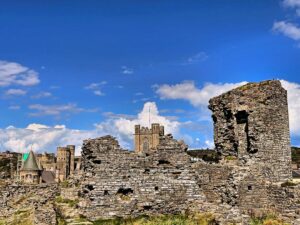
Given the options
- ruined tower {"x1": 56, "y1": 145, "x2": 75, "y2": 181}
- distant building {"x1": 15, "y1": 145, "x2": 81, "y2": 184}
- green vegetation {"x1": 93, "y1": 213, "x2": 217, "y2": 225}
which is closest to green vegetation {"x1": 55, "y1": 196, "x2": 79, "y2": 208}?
green vegetation {"x1": 93, "y1": 213, "x2": 217, "y2": 225}

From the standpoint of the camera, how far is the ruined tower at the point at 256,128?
21875 millimetres

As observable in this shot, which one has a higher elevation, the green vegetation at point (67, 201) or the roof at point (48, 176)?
the roof at point (48, 176)

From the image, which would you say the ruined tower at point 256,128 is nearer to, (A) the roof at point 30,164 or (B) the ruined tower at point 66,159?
(A) the roof at point 30,164

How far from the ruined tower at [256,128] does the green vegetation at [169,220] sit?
18.9 feet

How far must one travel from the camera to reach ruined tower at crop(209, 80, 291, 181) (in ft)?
71.8

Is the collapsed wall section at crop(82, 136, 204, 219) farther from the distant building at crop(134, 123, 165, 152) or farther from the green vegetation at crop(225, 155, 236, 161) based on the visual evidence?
the distant building at crop(134, 123, 165, 152)

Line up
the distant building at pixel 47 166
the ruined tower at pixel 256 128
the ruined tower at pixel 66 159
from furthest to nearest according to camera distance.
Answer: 1. the ruined tower at pixel 66 159
2. the distant building at pixel 47 166
3. the ruined tower at pixel 256 128

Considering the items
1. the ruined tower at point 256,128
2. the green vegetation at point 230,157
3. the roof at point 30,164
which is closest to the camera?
the ruined tower at point 256,128

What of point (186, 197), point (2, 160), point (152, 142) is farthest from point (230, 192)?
point (2, 160)

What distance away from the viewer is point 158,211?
1708 cm

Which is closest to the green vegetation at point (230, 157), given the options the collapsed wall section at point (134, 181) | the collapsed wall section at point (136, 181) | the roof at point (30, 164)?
the collapsed wall section at point (136, 181)

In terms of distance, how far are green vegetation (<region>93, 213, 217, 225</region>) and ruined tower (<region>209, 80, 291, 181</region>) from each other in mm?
5772

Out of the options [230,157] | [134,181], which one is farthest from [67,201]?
[230,157]

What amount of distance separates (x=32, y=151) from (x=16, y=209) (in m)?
89.7
